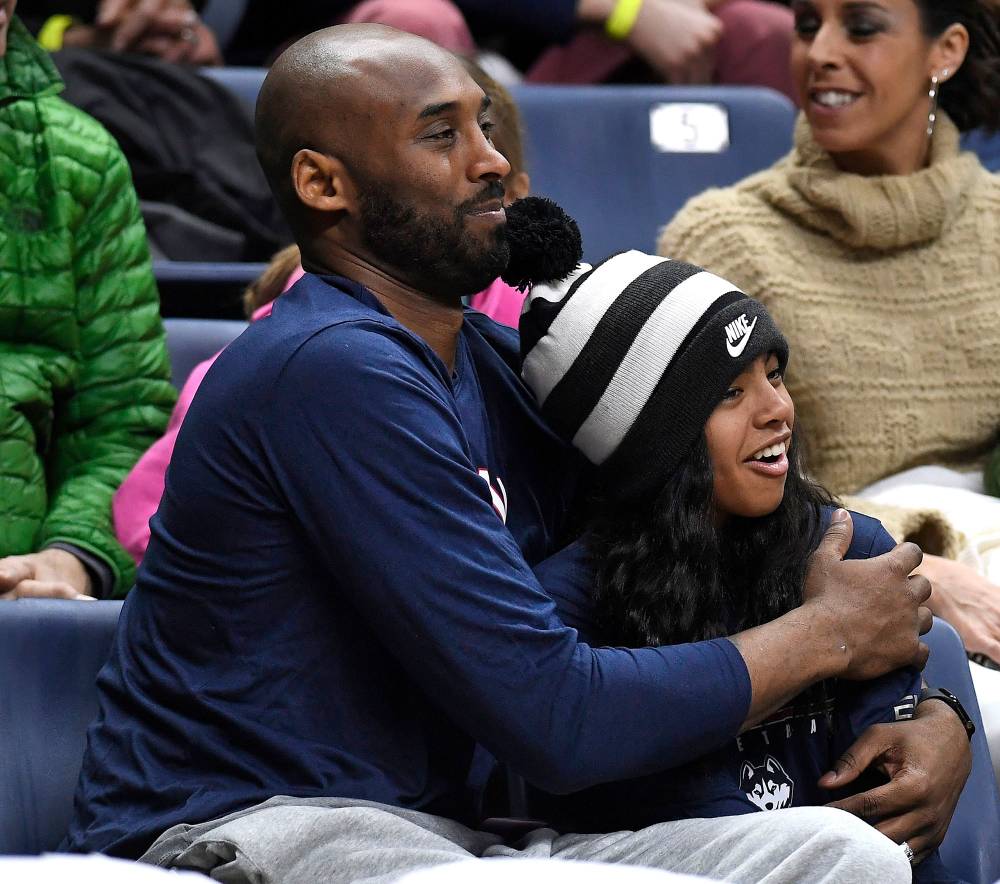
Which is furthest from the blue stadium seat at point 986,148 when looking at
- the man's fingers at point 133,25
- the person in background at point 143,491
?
the person in background at point 143,491

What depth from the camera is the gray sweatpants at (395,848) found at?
4.63ft

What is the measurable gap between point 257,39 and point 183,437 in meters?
2.41

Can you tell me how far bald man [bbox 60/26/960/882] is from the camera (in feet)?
4.82

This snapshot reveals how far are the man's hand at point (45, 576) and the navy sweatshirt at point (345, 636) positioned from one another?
1.39ft

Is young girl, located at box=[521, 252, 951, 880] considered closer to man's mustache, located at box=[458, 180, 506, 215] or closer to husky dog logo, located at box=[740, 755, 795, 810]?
husky dog logo, located at box=[740, 755, 795, 810]

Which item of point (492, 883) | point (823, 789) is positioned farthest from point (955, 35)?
point (492, 883)

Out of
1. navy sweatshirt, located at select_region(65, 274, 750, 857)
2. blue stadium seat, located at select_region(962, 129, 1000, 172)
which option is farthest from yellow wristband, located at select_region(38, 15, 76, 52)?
navy sweatshirt, located at select_region(65, 274, 750, 857)

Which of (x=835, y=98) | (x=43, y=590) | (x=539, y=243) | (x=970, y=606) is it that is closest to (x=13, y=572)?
(x=43, y=590)

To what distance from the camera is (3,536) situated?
2238 millimetres

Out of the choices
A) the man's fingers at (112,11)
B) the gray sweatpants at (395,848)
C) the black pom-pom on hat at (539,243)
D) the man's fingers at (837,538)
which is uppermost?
the black pom-pom on hat at (539,243)

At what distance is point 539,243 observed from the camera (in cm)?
176

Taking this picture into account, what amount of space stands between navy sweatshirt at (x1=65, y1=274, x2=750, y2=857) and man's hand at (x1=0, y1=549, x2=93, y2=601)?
424 mm

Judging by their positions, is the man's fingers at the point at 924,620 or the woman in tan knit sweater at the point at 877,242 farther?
the woman in tan knit sweater at the point at 877,242

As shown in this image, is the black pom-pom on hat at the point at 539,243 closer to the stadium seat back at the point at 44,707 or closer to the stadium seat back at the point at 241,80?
the stadium seat back at the point at 44,707
